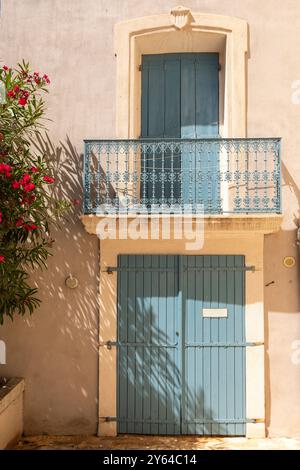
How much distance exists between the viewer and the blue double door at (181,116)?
270 inches

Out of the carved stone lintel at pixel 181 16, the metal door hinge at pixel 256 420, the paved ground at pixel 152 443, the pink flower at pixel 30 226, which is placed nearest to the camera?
the pink flower at pixel 30 226

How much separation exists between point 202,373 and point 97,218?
2641 millimetres

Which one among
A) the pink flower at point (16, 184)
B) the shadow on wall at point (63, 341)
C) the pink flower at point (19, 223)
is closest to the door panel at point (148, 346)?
the shadow on wall at point (63, 341)

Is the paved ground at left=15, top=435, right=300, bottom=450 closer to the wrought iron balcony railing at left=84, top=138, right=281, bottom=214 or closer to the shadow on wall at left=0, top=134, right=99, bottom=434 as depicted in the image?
the shadow on wall at left=0, top=134, right=99, bottom=434

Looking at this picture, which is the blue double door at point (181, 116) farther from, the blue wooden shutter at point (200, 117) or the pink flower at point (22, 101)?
the pink flower at point (22, 101)

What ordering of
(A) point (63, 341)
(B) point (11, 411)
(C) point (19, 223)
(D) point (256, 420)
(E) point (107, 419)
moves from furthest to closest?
(A) point (63, 341)
(E) point (107, 419)
(D) point (256, 420)
(B) point (11, 411)
(C) point (19, 223)

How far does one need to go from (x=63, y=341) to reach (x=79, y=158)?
2.67 m

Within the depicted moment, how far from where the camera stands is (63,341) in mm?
6699

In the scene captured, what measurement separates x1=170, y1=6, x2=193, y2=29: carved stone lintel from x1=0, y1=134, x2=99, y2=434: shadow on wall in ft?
8.16

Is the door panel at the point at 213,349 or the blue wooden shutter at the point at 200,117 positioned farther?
the blue wooden shutter at the point at 200,117

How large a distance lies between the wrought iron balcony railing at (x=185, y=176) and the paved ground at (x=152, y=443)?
3.17 metres

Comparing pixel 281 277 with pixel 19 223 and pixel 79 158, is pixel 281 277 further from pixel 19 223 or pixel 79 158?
pixel 19 223

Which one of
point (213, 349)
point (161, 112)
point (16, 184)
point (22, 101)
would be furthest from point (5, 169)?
point (213, 349)
